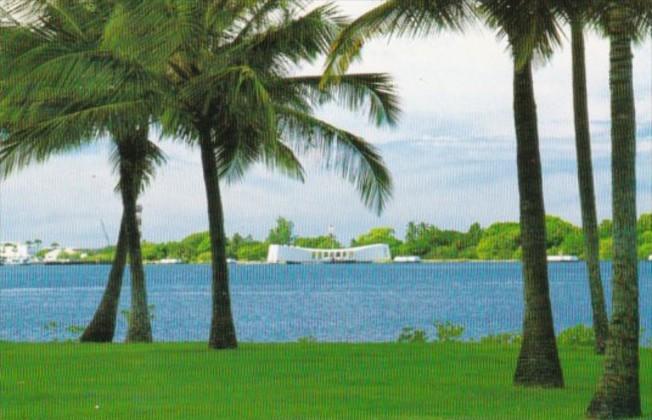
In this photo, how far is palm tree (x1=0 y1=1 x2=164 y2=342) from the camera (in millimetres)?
21406

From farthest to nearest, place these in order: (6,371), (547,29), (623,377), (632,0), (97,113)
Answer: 1. (97,113)
2. (6,371)
3. (547,29)
4. (632,0)
5. (623,377)

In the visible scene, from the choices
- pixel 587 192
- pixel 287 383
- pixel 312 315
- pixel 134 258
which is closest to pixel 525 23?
pixel 287 383

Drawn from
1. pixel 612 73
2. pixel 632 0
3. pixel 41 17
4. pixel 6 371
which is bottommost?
pixel 6 371

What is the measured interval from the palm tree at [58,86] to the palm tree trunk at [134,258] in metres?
1.11

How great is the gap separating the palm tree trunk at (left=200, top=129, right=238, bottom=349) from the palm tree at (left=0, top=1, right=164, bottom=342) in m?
1.46

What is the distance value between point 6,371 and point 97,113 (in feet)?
16.9

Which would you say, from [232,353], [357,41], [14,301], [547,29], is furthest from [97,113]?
[14,301]

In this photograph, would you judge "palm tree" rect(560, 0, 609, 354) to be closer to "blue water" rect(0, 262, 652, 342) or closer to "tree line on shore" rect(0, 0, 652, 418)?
"tree line on shore" rect(0, 0, 652, 418)

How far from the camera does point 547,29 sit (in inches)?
585

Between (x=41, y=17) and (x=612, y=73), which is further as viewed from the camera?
(x=41, y=17)

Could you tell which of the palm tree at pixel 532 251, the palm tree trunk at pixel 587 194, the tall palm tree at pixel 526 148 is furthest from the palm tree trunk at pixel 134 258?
the palm tree at pixel 532 251

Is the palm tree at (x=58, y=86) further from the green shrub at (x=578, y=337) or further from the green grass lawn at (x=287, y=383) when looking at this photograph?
the green shrub at (x=578, y=337)

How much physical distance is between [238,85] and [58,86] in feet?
10.6

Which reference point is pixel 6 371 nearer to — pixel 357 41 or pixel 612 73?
pixel 357 41
